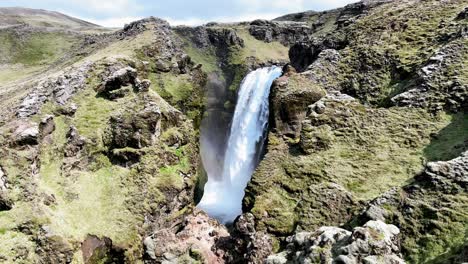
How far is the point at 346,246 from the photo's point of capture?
15281 millimetres

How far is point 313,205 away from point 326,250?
729 cm

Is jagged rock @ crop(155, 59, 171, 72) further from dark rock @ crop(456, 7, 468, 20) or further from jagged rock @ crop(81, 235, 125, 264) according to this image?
dark rock @ crop(456, 7, 468, 20)

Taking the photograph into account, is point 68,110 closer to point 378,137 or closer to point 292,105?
point 292,105

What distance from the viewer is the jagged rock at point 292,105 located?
32.7m

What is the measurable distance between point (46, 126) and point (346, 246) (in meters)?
22.0

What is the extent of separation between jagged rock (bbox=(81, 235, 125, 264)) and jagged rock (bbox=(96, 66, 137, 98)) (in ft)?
44.6

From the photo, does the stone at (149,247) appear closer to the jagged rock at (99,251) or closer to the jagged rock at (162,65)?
the jagged rock at (99,251)

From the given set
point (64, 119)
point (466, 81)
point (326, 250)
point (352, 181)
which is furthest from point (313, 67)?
point (326, 250)

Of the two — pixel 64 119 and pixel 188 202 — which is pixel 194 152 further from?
pixel 64 119

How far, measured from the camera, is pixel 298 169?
26266 millimetres

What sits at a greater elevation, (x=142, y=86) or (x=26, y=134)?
(x=142, y=86)

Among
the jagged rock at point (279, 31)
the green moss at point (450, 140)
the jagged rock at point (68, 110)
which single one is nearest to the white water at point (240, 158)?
the jagged rock at point (68, 110)

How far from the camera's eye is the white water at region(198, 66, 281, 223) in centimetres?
4353

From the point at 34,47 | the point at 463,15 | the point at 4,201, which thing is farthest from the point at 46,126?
the point at 34,47
